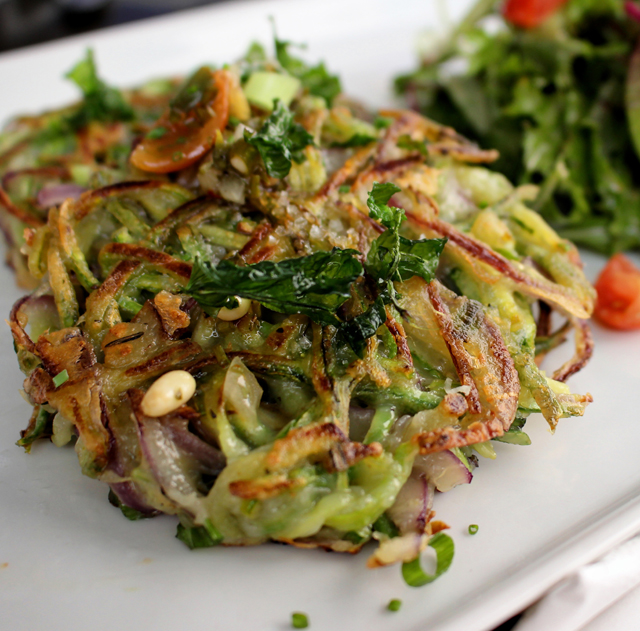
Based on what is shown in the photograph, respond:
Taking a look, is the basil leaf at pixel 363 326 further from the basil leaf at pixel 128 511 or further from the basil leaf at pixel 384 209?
the basil leaf at pixel 128 511

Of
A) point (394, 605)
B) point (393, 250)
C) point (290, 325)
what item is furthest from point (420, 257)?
point (394, 605)

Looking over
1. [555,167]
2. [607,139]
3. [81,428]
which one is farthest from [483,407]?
[607,139]

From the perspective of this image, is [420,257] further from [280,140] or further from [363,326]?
[280,140]

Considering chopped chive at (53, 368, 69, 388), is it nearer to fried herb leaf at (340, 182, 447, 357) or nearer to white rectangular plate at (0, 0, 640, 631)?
white rectangular plate at (0, 0, 640, 631)

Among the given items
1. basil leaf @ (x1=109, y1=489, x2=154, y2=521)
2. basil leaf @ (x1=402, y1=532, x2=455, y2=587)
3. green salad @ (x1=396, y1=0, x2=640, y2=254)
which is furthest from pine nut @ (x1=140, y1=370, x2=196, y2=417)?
green salad @ (x1=396, y1=0, x2=640, y2=254)

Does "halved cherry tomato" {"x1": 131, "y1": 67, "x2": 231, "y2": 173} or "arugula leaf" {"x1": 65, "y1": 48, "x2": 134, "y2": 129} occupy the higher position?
"halved cherry tomato" {"x1": 131, "y1": 67, "x2": 231, "y2": 173}

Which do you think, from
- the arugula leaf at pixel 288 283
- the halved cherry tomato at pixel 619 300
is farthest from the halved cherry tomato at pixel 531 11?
the arugula leaf at pixel 288 283
